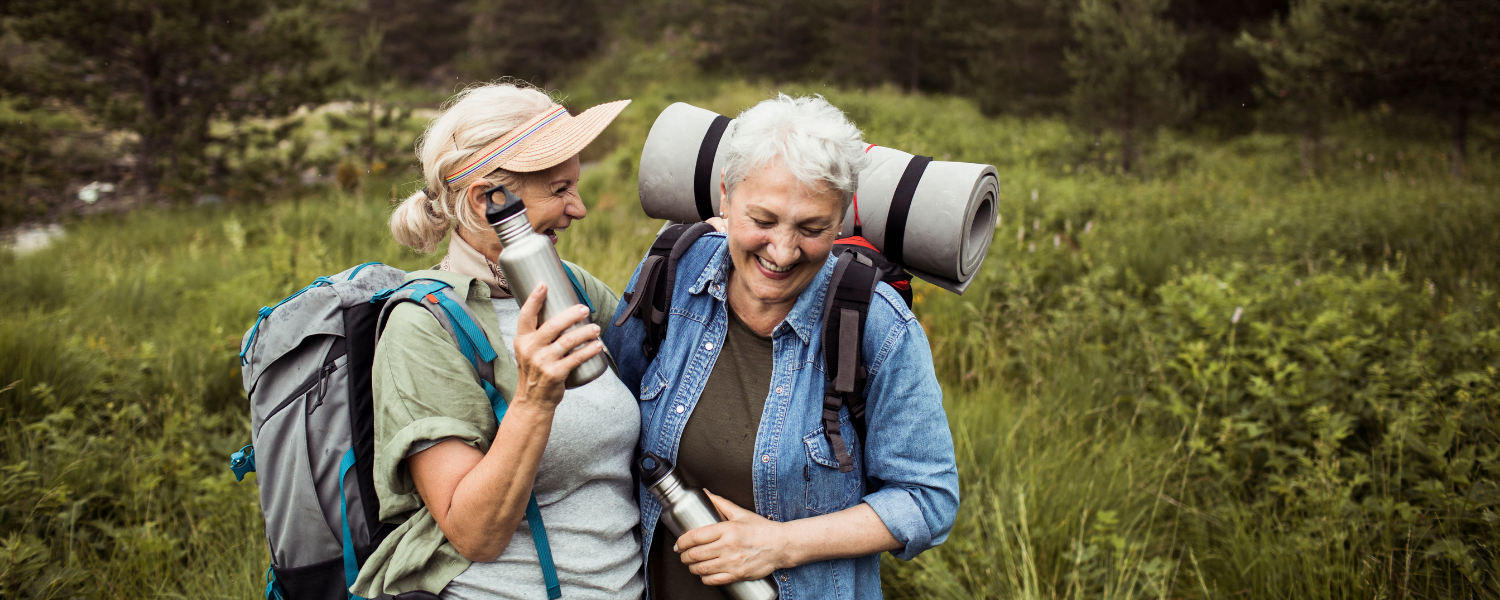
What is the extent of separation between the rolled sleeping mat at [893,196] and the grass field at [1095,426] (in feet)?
2.67

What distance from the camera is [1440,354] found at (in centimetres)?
332

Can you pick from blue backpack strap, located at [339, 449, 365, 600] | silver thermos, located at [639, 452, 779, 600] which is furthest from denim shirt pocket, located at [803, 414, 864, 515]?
blue backpack strap, located at [339, 449, 365, 600]

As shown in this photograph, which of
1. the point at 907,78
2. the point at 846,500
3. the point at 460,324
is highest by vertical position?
the point at 460,324

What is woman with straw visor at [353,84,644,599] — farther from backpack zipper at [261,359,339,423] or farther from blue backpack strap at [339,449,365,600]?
backpack zipper at [261,359,339,423]

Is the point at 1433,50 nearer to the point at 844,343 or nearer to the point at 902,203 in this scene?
the point at 902,203

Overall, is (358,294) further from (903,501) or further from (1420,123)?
(1420,123)

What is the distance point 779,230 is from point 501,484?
2.39ft

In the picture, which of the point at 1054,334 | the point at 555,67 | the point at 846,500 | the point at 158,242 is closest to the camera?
the point at 846,500

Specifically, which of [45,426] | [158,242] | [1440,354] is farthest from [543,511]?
[158,242]

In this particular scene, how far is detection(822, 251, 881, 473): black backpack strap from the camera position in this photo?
5.10ft

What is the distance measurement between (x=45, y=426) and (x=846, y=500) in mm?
3148

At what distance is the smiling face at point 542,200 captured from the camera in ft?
5.33

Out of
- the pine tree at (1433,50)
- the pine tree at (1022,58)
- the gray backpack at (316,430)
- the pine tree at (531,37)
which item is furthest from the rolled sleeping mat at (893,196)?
the pine tree at (531,37)

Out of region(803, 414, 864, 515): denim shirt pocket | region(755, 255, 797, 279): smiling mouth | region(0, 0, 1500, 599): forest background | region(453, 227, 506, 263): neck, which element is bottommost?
region(0, 0, 1500, 599): forest background
